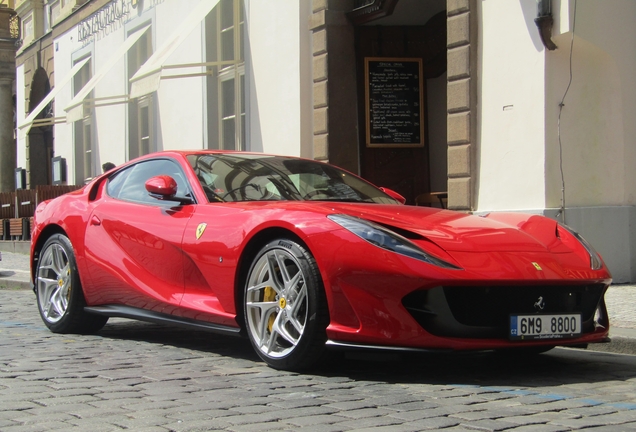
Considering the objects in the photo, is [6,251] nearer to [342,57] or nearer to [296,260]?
[342,57]

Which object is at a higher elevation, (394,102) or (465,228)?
(394,102)

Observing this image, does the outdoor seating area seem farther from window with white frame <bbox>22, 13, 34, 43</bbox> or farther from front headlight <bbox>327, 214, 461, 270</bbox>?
front headlight <bbox>327, 214, 461, 270</bbox>

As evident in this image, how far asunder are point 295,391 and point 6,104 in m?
28.5

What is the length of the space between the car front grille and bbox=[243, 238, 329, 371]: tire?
0.50 m

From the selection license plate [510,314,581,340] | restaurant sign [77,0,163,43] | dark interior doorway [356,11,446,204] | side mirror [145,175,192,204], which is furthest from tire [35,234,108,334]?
restaurant sign [77,0,163,43]

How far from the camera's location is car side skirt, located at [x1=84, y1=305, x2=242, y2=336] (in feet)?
17.7

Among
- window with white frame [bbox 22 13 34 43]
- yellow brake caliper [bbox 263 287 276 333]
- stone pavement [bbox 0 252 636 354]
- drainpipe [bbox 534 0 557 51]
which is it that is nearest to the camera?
yellow brake caliper [bbox 263 287 276 333]

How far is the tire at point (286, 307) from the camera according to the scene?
4797 mm

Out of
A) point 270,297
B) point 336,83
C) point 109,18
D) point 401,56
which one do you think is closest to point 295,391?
point 270,297

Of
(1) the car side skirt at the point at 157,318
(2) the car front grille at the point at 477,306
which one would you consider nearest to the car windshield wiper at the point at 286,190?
(1) the car side skirt at the point at 157,318

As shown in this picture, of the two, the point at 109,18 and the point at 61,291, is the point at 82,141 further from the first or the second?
the point at 61,291

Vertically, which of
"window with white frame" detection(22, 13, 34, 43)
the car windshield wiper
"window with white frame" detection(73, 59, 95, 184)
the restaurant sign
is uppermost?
"window with white frame" detection(22, 13, 34, 43)

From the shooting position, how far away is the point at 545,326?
15.7 ft

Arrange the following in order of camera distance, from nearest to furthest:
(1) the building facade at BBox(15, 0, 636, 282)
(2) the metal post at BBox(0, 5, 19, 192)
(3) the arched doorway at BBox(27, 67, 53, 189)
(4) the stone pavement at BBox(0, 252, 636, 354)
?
(4) the stone pavement at BBox(0, 252, 636, 354) < (1) the building facade at BBox(15, 0, 636, 282) < (3) the arched doorway at BBox(27, 67, 53, 189) < (2) the metal post at BBox(0, 5, 19, 192)
